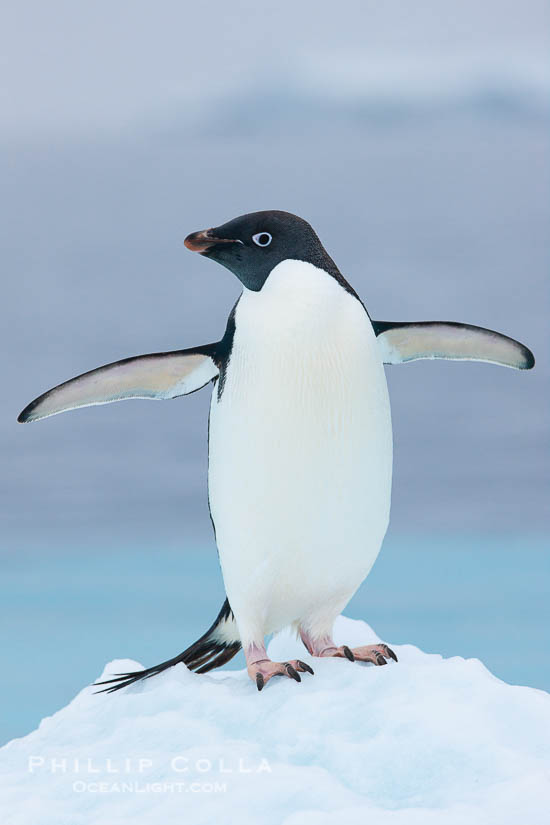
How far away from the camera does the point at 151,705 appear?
3.33 m

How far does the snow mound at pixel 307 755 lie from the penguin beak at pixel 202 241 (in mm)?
1429

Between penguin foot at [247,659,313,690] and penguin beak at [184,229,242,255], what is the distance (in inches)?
53.9

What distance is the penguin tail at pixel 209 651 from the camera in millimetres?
3602

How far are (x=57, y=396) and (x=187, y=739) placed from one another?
4.16 ft

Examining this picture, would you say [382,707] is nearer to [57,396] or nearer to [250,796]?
[250,796]

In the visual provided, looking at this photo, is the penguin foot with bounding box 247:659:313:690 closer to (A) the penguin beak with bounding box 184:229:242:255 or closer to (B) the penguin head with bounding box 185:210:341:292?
(B) the penguin head with bounding box 185:210:341:292

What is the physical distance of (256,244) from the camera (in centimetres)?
330

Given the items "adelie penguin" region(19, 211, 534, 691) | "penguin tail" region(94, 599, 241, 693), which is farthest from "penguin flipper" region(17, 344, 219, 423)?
"penguin tail" region(94, 599, 241, 693)

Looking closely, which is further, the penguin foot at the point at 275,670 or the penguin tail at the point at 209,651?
the penguin tail at the point at 209,651

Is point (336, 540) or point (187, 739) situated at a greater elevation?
point (336, 540)

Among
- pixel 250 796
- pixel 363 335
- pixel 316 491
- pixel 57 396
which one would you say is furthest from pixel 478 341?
pixel 250 796

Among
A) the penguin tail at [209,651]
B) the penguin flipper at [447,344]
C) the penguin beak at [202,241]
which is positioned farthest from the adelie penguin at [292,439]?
the penguin flipper at [447,344]

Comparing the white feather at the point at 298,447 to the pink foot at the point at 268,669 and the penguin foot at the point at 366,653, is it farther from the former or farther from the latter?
the penguin foot at the point at 366,653

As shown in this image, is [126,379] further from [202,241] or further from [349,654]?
[349,654]
